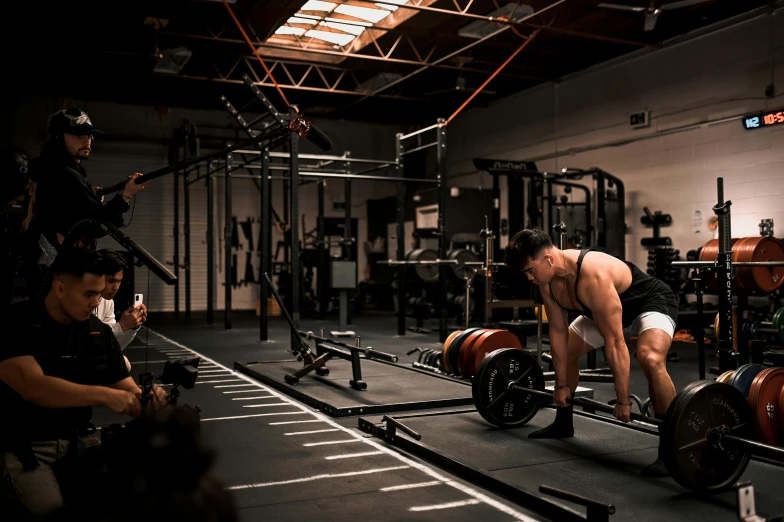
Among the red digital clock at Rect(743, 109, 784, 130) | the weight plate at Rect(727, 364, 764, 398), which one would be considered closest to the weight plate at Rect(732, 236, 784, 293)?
the red digital clock at Rect(743, 109, 784, 130)

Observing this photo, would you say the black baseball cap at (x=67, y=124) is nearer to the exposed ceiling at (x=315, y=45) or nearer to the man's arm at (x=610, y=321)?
the man's arm at (x=610, y=321)

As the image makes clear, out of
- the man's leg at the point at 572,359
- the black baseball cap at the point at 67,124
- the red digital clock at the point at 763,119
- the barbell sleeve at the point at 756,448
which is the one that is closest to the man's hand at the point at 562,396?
the man's leg at the point at 572,359

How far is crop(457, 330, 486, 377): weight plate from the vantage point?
5.20 m

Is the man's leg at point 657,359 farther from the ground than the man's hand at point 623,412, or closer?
farther from the ground

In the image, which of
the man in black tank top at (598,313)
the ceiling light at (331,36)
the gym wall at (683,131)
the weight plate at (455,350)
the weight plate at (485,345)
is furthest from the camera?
the ceiling light at (331,36)

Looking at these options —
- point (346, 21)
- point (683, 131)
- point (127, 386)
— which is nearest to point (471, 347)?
point (127, 386)

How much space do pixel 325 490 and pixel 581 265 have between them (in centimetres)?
148

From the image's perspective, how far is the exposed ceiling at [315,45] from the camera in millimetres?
8148

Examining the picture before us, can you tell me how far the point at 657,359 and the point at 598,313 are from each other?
0.37 m

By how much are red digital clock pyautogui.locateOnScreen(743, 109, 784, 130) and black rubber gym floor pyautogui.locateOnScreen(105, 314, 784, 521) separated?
4.14 meters

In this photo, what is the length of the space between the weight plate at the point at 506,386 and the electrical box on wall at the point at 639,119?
653cm

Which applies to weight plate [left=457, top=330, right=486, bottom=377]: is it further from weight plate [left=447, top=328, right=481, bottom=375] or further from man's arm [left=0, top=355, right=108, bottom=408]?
man's arm [left=0, top=355, right=108, bottom=408]

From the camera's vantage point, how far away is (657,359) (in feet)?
10.3

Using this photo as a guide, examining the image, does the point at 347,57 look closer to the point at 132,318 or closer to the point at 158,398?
the point at 132,318
